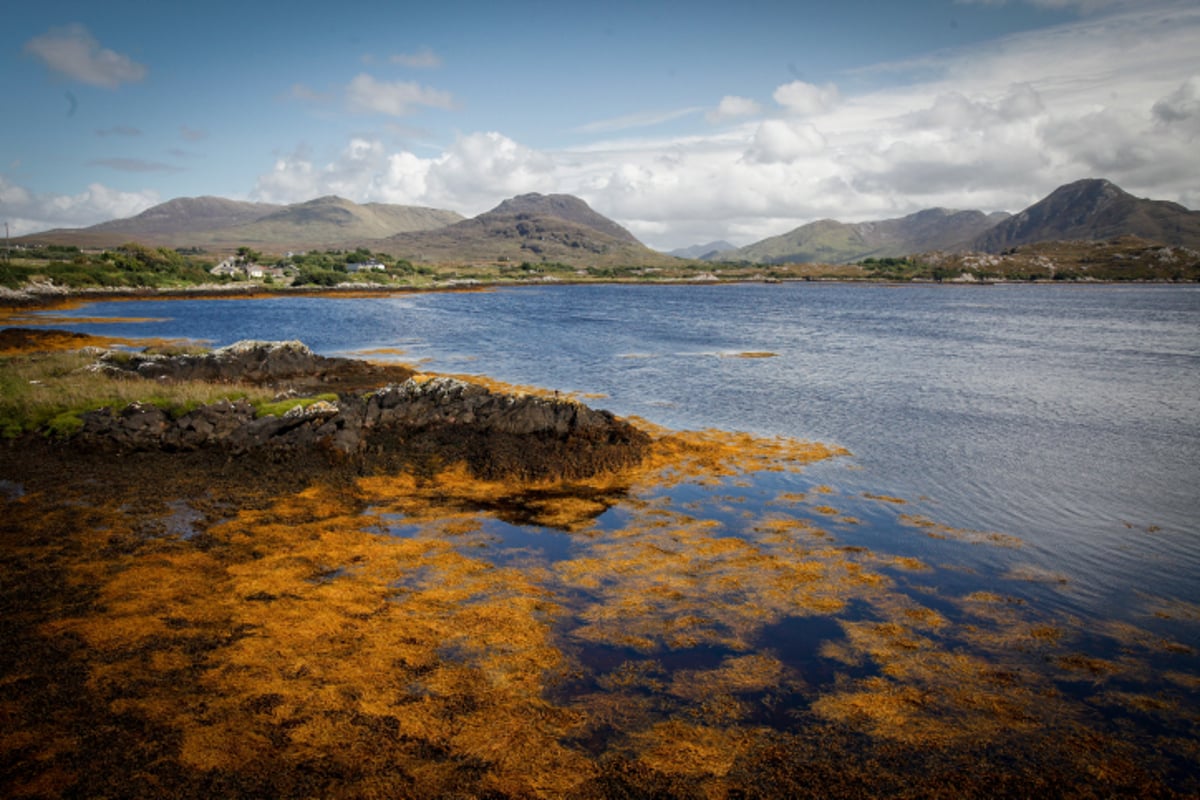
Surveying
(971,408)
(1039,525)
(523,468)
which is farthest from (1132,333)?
(523,468)

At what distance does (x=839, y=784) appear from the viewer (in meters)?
9.10

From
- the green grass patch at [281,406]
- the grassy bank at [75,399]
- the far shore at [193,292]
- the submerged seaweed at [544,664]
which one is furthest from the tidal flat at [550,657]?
the far shore at [193,292]

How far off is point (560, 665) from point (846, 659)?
211 inches

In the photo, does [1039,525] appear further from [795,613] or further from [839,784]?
[839,784]

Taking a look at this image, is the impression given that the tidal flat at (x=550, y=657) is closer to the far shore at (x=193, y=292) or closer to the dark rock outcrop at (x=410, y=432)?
the dark rock outcrop at (x=410, y=432)

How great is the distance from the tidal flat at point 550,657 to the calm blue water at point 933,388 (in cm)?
Answer: 345

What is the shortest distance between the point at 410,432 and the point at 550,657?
15.7m

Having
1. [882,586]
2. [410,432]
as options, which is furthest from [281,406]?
[882,586]

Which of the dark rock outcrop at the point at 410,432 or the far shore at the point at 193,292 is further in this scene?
the far shore at the point at 193,292

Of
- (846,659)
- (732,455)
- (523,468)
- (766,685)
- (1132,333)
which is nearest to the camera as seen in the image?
(766,685)

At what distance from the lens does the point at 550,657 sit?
11938 mm

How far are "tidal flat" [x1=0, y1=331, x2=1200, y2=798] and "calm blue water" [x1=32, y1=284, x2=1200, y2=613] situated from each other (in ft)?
11.3

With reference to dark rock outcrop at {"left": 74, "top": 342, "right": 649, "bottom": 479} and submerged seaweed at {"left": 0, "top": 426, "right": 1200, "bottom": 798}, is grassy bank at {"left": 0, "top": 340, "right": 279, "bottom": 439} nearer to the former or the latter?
dark rock outcrop at {"left": 74, "top": 342, "right": 649, "bottom": 479}

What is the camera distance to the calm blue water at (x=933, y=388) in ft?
64.8
